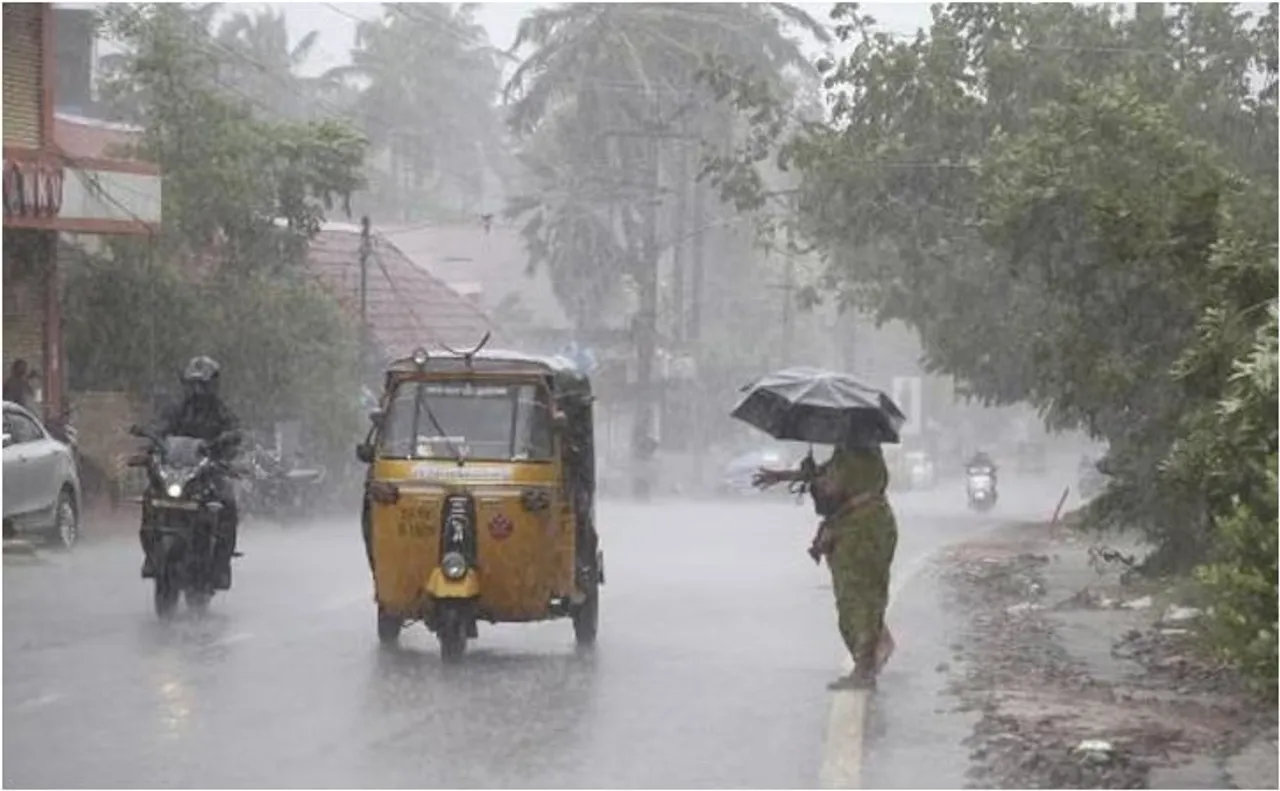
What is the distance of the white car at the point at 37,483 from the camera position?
19.3m

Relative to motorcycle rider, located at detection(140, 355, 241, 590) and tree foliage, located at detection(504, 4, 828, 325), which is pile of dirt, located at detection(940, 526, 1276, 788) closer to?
motorcycle rider, located at detection(140, 355, 241, 590)

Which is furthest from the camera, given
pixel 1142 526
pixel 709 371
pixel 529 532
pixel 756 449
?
pixel 756 449

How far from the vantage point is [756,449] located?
42.9m

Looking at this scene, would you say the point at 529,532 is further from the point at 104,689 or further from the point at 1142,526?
the point at 1142,526

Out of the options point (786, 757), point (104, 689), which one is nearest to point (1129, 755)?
point (786, 757)

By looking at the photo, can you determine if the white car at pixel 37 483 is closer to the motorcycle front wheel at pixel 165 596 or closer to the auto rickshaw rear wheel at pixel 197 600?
the auto rickshaw rear wheel at pixel 197 600

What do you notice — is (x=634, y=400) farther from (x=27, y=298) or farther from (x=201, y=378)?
(x=201, y=378)

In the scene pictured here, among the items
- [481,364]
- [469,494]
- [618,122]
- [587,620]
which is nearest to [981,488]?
[618,122]

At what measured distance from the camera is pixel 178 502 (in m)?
15.1

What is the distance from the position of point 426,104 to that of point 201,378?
35441mm

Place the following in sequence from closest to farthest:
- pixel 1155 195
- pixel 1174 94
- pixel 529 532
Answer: pixel 529 532 → pixel 1155 195 → pixel 1174 94

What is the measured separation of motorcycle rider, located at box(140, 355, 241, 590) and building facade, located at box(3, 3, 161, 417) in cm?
856

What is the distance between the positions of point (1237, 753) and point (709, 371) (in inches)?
1173

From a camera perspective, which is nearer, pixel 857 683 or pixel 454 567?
pixel 857 683
